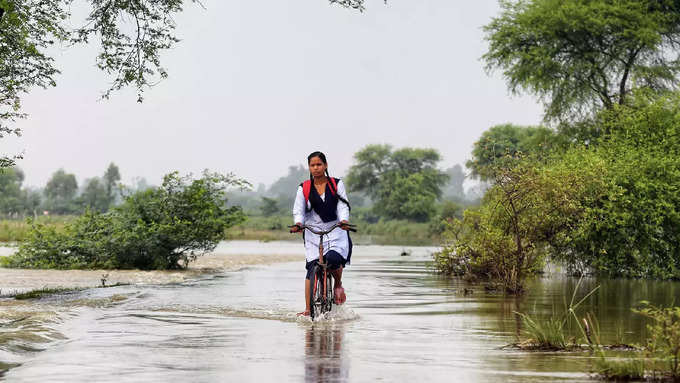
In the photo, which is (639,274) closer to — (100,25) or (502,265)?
(502,265)

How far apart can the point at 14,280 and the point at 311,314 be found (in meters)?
12.2

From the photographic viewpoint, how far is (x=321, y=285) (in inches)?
464

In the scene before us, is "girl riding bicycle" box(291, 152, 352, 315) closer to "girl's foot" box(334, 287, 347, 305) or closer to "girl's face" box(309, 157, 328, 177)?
"girl's face" box(309, 157, 328, 177)

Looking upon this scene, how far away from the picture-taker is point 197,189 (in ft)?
86.8

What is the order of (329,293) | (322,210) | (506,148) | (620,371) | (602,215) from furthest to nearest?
(602,215) → (506,148) → (329,293) → (322,210) → (620,371)

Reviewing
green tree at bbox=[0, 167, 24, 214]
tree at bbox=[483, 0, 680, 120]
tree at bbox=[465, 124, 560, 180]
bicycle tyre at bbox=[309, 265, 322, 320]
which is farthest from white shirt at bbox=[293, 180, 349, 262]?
green tree at bbox=[0, 167, 24, 214]

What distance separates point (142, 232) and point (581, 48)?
21.9 metres

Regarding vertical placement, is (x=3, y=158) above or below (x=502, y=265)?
Result: above

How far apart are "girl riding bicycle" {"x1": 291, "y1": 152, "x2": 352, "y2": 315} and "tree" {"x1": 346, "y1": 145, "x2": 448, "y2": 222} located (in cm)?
11061

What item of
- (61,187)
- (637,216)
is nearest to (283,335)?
(637,216)

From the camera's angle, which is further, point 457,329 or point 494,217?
point 494,217

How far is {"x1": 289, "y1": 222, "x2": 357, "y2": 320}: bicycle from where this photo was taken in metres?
11.6

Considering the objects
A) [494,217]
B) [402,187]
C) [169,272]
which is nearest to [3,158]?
[169,272]

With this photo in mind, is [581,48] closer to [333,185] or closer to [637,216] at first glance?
[637,216]
